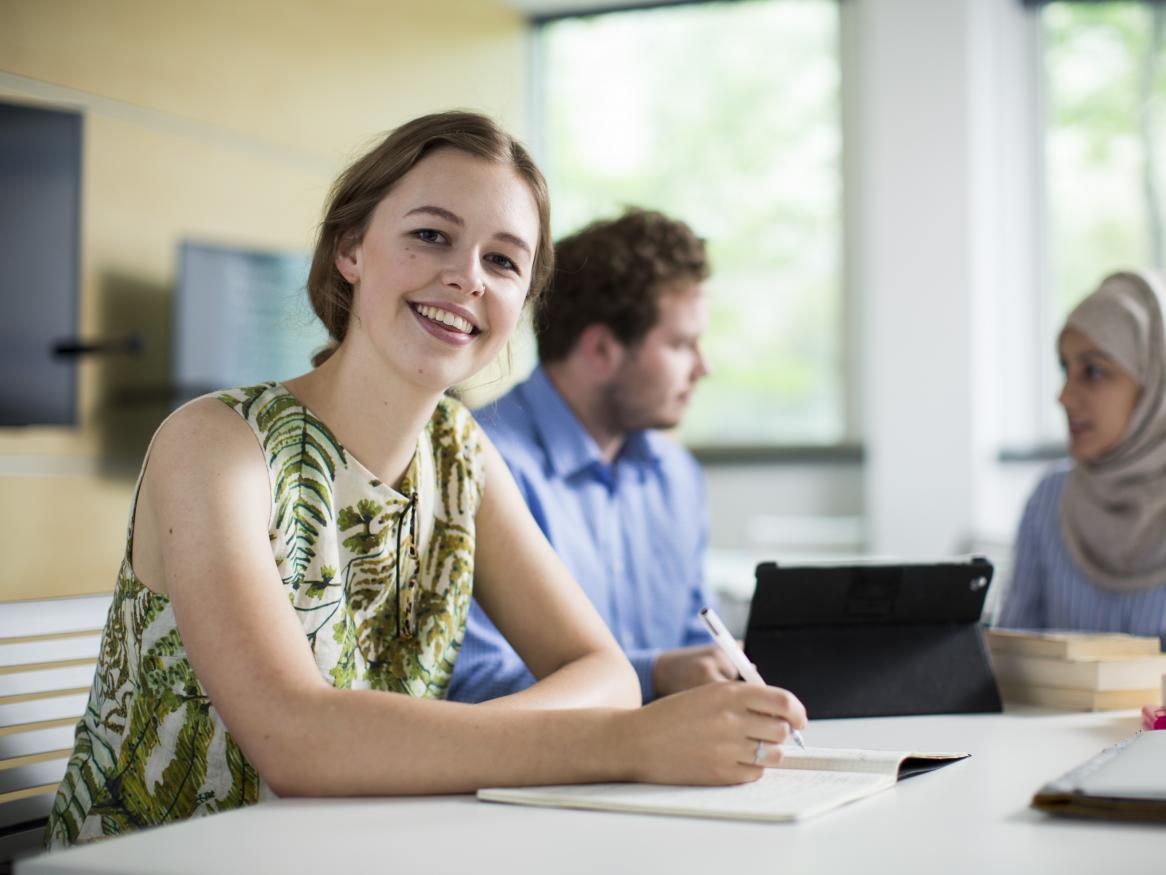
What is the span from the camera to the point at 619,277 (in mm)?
2355

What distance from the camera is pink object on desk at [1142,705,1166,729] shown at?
4.49 ft

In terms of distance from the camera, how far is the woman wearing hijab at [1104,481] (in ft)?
7.49

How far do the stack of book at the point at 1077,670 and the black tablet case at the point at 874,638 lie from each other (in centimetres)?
11

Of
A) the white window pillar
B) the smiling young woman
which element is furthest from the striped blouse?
the white window pillar

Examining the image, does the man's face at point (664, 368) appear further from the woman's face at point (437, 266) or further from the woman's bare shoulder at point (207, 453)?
the woman's bare shoulder at point (207, 453)

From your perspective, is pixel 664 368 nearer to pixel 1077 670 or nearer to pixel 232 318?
pixel 1077 670

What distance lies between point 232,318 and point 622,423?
198 centimetres

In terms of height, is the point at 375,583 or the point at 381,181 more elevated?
the point at 381,181

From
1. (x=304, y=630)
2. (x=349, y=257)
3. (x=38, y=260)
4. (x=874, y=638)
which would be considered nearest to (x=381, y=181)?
(x=349, y=257)

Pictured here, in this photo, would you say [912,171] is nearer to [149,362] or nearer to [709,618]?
[149,362]

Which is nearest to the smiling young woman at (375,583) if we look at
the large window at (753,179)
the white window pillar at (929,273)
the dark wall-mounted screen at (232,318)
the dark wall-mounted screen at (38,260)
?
the dark wall-mounted screen at (38,260)

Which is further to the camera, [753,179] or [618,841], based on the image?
[753,179]

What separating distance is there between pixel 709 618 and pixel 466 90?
4.42 metres

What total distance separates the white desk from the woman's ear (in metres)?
0.64
